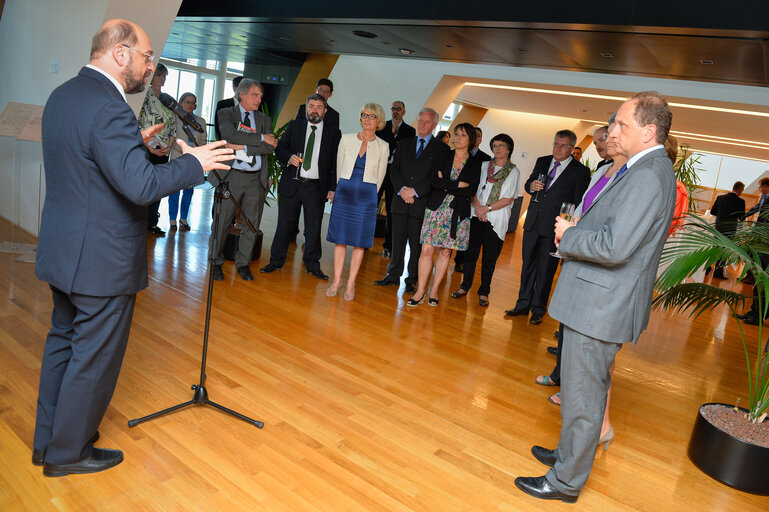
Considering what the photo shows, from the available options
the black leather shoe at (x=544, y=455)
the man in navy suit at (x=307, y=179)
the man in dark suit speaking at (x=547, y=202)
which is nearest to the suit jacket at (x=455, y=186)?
the man in dark suit speaking at (x=547, y=202)

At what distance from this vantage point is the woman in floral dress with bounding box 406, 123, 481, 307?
5.30m

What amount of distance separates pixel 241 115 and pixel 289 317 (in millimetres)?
1980

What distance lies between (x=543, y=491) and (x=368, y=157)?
3261 millimetres

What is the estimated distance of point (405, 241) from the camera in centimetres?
589

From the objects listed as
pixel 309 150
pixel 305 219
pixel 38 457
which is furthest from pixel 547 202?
pixel 38 457

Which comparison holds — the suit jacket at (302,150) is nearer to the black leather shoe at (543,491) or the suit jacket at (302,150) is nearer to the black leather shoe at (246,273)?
the black leather shoe at (246,273)

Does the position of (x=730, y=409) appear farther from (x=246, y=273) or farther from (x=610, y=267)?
(x=246, y=273)

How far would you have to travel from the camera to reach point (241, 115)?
209 inches

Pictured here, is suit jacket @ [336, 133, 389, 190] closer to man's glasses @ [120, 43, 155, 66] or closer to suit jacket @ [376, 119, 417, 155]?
suit jacket @ [376, 119, 417, 155]

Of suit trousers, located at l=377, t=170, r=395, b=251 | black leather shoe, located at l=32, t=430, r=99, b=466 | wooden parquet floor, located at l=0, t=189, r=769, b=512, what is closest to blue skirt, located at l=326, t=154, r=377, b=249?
wooden parquet floor, located at l=0, t=189, r=769, b=512

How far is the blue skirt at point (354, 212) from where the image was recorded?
5227mm

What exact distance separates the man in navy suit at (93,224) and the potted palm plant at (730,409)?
2329 millimetres

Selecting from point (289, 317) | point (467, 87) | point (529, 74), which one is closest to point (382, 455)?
point (289, 317)

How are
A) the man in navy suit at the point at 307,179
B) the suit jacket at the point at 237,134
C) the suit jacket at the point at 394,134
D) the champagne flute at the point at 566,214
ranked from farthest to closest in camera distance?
the suit jacket at the point at 394,134, the man in navy suit at the point at 307,179, the suit jacket at the point at 237,134, the champagne flute at the point at 566,214
